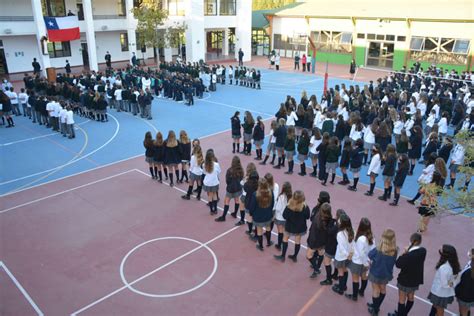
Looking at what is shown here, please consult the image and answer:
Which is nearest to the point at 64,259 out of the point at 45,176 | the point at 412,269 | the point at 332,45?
A: the point at 45,176

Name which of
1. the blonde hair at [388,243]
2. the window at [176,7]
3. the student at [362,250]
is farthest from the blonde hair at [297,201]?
the window at [176,7]

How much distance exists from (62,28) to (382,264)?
3065 cm

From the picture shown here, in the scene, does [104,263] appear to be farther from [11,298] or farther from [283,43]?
[283,43]

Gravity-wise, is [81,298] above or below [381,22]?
below

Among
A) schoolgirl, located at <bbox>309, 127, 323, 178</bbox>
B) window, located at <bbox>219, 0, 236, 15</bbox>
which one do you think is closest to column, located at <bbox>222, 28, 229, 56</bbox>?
window, located at <bbox>219, 0, 236, 15</bbox>

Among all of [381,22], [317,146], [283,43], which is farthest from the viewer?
[283,43]

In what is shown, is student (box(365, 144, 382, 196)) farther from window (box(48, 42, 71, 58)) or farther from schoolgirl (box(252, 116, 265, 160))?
→ window (box(48, 42, 71, 58))

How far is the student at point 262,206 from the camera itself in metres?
8.51

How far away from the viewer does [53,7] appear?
32781 millimetres

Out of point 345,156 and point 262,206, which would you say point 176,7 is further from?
point 262,206

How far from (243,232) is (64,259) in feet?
14.0

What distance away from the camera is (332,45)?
39.9 metres

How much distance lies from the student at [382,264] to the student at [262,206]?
246 centimetres

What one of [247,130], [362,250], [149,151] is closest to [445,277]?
[362,250]
